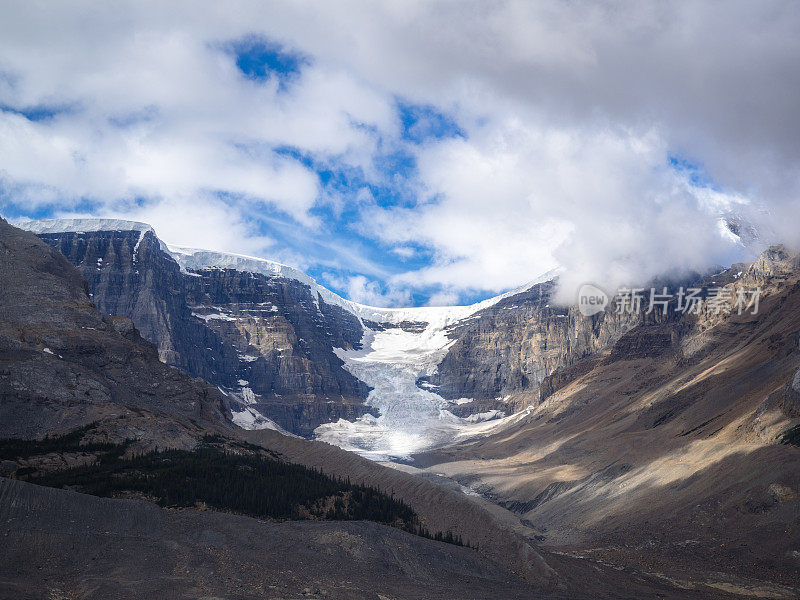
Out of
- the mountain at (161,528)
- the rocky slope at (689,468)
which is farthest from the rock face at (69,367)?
the rocky slope at (689,468)

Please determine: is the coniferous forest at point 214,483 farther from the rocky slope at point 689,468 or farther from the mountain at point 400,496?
the rocky slope at point 689,468

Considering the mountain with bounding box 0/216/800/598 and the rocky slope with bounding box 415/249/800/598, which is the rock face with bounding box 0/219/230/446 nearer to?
the mountain with bounding box 0/216/800/598

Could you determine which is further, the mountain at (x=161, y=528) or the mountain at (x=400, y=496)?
the mountain at (x=400, y=496)

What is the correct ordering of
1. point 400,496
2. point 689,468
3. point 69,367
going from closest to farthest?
1. point 400,496
2. point 689,468
3. point 69,367

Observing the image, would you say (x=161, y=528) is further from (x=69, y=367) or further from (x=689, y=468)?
(x=689, y=468)

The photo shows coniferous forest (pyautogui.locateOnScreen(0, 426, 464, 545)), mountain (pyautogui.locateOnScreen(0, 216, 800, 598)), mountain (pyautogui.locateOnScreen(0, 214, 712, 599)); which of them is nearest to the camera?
mountain (pyautogui.locateOnScreen(0, 214, 712, 599))

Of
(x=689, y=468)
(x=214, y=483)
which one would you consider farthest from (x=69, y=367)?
(x=689, y=468)

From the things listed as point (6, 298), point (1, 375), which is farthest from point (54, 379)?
point (6, 298)

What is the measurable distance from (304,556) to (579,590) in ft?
60.0

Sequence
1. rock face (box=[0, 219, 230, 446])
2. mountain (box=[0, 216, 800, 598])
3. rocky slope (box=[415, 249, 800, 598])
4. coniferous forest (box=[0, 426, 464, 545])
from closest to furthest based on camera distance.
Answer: mountain (box=[0, 216, 800, 598]) → coniferous forest (box=[0, 426, 464, 545]) → rocky slope (box=[415, 249, 800, 598]) → rock face (box=[0, 219, 230, 446])

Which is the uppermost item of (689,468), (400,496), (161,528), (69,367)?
(69,367)

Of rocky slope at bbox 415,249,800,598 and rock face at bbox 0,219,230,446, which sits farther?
rock face at bbox 0,219,230,446

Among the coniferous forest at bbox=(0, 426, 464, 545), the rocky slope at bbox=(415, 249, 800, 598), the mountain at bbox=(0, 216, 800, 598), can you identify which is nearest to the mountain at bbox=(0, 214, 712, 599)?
the mountain at bbox=(0, 216, 800, 598)

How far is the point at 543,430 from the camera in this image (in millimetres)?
183375
